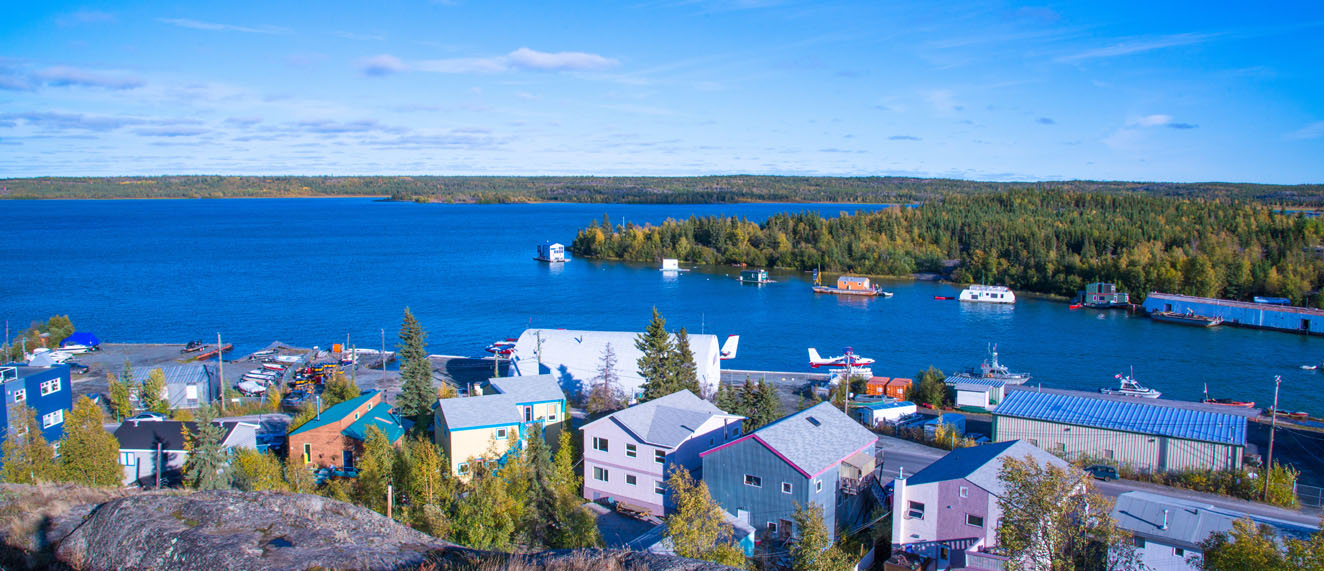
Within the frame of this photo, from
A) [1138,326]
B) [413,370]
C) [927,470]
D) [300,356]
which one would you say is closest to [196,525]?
[927,470]

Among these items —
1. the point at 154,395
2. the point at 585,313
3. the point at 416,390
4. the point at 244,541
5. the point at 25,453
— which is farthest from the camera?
the point at 585,313

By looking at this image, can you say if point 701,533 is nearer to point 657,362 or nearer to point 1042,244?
point 657,362

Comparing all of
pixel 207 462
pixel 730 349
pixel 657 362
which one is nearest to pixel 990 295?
pixel 730 349

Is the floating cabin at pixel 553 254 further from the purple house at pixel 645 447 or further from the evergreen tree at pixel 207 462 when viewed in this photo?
the evergreen tree at pixel 207 462

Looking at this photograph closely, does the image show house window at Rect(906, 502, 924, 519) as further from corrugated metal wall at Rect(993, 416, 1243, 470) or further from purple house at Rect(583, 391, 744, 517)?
corrugated metal wall at Rect(993, 416, 1243, 470)

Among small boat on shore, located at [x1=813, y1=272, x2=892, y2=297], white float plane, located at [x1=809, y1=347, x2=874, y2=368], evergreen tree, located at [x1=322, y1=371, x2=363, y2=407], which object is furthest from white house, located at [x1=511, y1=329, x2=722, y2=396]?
small boat on shore, located at [x1=813, y1=272, x2=892, y2=297]

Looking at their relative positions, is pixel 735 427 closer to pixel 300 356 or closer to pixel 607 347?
pixel 607 347

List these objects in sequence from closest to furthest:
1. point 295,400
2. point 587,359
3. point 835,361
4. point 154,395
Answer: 1. point 154,395
2. point 587,359
3. point 295,400
4. point 835,361
